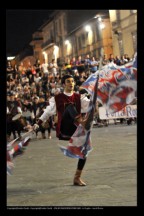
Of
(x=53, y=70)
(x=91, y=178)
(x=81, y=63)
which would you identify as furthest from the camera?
(x=53, y=70)

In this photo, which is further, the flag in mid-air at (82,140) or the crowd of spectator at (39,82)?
the crowd of spectator at (39,82)

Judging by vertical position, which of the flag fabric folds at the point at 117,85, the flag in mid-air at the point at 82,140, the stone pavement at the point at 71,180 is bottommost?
the stone pavement at the point at 71,180

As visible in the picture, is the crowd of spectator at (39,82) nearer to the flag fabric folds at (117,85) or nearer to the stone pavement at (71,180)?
the stone pavement at (71,180)

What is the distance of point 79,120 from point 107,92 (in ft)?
2.32

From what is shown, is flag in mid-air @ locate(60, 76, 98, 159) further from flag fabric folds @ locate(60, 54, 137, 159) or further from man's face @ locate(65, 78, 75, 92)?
man's face @ locate(65, 78, 75, 92)

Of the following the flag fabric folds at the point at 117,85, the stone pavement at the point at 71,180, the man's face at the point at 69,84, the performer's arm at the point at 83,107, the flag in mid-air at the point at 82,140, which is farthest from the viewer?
the man's face at the point at 69,84

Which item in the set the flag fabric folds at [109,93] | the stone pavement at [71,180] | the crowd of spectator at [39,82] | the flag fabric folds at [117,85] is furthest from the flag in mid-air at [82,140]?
the crowd of spectator at [39,82]

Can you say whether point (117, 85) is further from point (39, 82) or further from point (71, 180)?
point (39, 82)

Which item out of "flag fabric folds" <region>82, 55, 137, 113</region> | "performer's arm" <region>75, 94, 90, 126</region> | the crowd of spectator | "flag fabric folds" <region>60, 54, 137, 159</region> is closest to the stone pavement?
"flag fabric folds" <region>60, 54, 137, 159</region>

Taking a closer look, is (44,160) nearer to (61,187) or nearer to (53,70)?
(61,187)

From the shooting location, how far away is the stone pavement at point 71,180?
20.0ft

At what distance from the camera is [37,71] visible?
77.0 feet

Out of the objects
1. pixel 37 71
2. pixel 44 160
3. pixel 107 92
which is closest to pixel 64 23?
pixel 37 71
